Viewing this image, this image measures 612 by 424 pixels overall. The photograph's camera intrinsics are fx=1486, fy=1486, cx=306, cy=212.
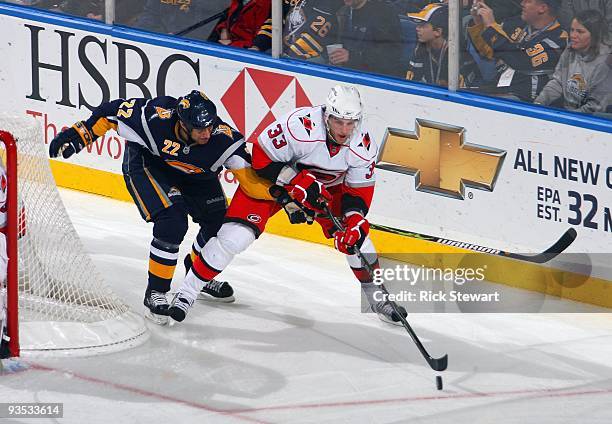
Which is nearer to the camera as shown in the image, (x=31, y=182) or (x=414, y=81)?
(x=31, y=182)

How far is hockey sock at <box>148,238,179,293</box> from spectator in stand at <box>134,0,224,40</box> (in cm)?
196

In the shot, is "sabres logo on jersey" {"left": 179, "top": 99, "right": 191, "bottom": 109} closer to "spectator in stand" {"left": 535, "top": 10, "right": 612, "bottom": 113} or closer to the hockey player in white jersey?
the hockey player in white jersey

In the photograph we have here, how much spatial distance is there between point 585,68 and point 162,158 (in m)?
1.94

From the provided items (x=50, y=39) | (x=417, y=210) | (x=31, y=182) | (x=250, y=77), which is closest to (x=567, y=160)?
(x=417, y=210)

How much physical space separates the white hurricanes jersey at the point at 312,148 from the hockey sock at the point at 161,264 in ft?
1.84

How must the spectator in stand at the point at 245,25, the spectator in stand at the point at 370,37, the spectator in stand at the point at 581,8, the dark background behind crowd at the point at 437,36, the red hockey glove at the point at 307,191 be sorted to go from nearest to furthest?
the red hockey glove at the point at 307,191 < the spectator in stand at the point at 581,8 < the dark background behind crowd at the point at 437,36 < the spectator in stand at the point at 370,37 < the spectator in stand at the point at 245,25

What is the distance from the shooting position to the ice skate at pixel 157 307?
250 inches

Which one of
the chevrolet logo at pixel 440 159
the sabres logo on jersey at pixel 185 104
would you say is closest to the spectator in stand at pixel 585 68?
the chevrolet logo at pixel 440 159

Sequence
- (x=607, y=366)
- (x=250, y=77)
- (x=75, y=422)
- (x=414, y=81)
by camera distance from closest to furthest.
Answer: (x=75, y=422)
(x=607, y=366)
(x=414, y=81)
(x=250, y=77)

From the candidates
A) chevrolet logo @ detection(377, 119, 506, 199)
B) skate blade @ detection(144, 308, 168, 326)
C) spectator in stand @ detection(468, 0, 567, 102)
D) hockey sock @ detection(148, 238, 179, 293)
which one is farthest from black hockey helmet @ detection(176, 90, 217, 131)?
spectator in stand @ detection(468, 0, 567, 102)

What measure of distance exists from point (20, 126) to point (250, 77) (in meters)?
1.76

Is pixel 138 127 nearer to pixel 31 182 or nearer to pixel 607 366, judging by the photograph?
pixel 31 182

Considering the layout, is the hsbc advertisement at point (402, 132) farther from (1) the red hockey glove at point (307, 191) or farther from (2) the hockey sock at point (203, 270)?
(2) the hockey sock at point (203, 270)

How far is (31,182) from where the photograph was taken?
6121mm
